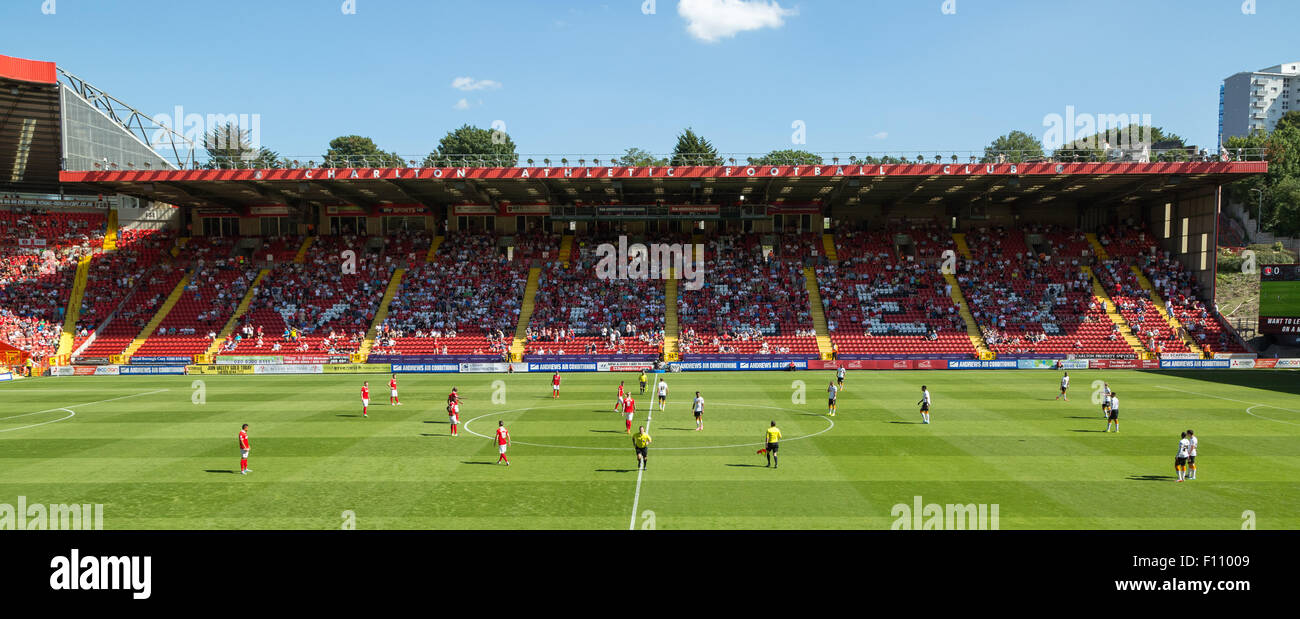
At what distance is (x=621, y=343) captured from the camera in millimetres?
52750

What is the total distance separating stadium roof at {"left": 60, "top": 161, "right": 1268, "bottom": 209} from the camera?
2112 inches

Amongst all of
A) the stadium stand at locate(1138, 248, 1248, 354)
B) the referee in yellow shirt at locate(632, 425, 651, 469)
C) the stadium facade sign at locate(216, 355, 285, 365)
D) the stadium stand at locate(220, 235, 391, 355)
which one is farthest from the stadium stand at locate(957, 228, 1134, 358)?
the stadium facade sign at locate(216, 355, 285, 365)

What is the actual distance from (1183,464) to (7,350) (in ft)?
217

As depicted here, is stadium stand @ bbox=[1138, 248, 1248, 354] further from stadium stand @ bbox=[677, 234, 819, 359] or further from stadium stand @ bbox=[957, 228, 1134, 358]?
stadium stand @ bbox=[677, 234, 819, 359]

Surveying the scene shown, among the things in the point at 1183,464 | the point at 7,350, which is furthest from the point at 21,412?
the point at 1183,464

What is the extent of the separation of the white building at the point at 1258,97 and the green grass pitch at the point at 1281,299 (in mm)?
177695

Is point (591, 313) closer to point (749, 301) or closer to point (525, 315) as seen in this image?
point (525, 315)

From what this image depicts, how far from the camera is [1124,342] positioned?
5162cm

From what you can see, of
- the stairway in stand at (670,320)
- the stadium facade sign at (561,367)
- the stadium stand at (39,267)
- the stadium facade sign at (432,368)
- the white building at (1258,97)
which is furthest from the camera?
the white building at (1258,97)

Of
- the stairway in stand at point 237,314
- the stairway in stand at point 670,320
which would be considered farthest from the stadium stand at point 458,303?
the stairway in stand at point 670,320

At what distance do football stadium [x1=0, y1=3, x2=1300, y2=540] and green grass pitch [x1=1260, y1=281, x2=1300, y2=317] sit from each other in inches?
6.7

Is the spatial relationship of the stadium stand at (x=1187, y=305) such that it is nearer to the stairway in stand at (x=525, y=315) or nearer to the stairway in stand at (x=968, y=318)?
the stairway in stand at (x=968, y=318)

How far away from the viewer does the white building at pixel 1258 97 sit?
19088 centimetres

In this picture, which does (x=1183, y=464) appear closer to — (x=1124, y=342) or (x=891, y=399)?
(x=891, y=399)
